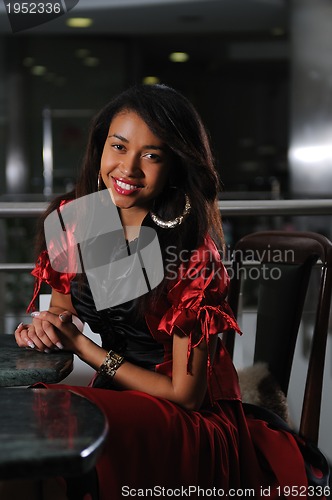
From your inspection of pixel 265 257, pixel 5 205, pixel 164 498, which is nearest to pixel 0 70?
pixel 5 205

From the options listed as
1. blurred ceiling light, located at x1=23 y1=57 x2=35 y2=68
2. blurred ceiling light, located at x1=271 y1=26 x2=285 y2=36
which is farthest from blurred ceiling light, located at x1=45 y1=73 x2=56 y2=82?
blurred ceiling light, located at x1=271 y1=26 x2=285 y2=36

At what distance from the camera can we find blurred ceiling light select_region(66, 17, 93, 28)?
9906mm

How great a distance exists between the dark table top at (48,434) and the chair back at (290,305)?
79 centimetres

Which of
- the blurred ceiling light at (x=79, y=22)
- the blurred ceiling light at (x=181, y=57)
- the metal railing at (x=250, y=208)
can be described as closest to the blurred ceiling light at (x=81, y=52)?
the blurred ceiling light at (x=79, y=22)

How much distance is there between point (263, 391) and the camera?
1.69 meters

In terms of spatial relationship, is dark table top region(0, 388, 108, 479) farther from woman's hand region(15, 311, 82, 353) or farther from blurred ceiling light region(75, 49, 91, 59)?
blurred ceiling light region(75, 49, 91, 59)

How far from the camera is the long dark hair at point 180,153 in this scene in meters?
1.40

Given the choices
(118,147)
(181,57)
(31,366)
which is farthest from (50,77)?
(31,366)

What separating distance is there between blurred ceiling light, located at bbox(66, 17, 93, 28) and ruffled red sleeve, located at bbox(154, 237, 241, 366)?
29.9 feet

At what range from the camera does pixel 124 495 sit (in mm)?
1138

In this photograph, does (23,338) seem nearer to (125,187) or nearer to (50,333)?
(50,333)

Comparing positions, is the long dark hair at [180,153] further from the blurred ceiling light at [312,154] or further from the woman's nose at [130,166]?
the blurred ceiling light at [312,154]

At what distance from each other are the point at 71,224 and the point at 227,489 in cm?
67

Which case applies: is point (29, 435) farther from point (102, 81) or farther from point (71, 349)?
point (102, 81)
